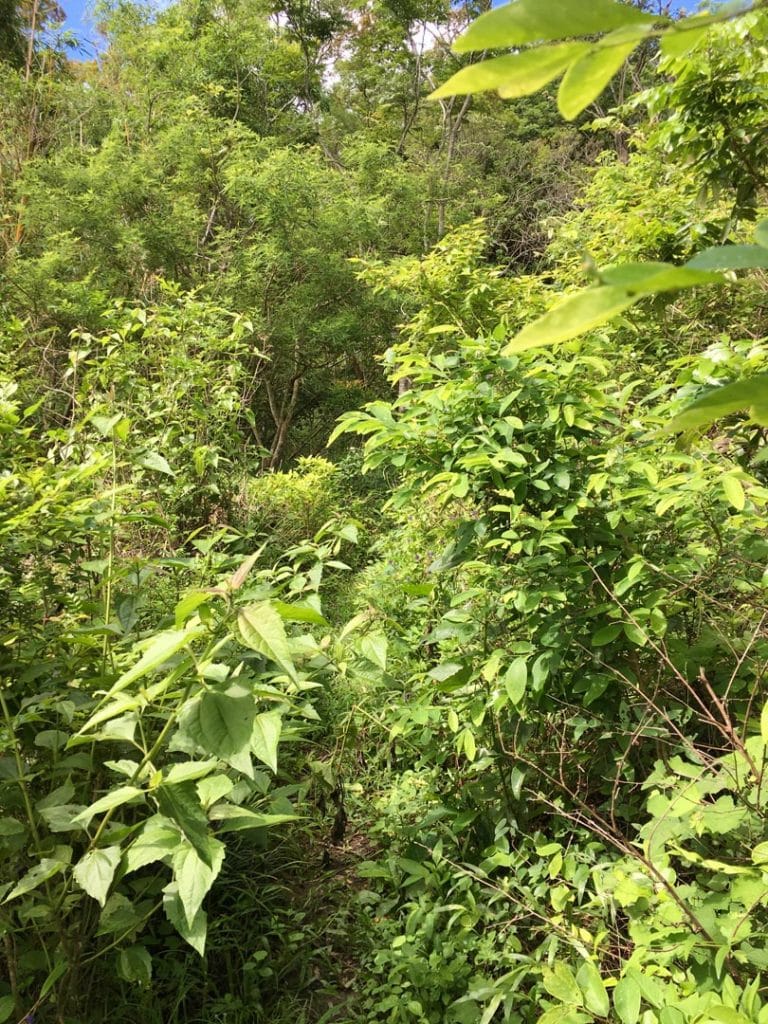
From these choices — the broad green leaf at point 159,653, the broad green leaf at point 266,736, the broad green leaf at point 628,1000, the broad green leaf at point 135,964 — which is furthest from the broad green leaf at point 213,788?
the broad green leaf at point 628,1000

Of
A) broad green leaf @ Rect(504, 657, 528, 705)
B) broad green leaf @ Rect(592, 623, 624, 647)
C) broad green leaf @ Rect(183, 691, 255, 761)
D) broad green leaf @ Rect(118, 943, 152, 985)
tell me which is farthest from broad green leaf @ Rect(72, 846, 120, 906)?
broad green leaf @ Rect(592, 623, 624, 647)

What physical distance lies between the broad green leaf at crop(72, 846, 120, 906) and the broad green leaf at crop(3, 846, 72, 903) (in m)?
0.14

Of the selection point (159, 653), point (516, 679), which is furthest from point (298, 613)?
point (516, 679)

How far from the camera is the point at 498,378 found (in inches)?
73.2

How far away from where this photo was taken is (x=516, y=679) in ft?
5.12

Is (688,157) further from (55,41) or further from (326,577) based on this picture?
(55,41)

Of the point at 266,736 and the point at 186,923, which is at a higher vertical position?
the point at 266,736

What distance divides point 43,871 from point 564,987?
35.5 inches

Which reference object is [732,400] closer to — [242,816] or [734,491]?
[242,816]

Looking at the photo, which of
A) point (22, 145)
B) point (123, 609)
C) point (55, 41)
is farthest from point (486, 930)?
point (55, 41)

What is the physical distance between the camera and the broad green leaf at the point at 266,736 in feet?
2.47

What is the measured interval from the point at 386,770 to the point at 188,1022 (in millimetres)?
1113

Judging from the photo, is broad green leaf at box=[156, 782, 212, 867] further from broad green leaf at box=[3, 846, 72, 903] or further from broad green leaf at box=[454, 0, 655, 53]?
broad green leaf at box=[454, 0, 655, 53]

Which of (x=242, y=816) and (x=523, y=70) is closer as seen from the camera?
(x=523, y=70)
